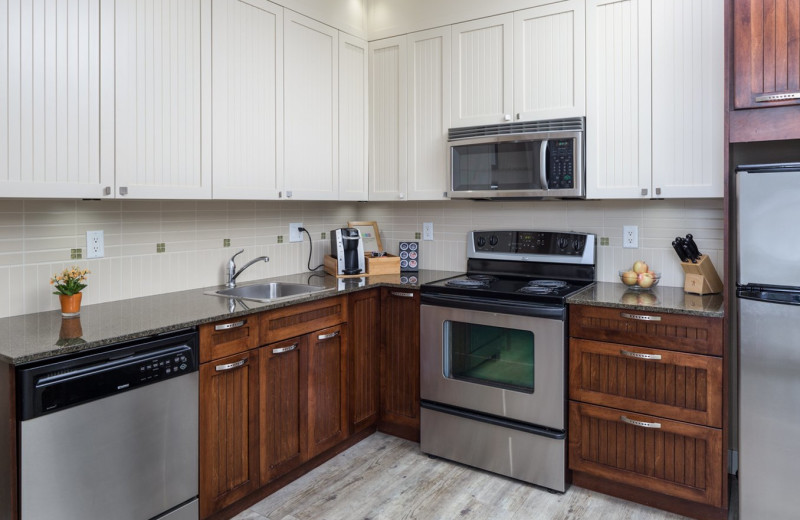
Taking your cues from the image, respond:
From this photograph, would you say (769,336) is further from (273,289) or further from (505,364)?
(273,289)

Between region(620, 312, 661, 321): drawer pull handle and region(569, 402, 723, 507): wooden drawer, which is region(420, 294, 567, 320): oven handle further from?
region(569, 402, 723, 507): wooden drawer

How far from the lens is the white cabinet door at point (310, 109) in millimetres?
2928

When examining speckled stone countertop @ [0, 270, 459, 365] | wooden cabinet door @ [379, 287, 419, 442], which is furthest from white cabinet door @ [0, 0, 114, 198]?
wooden cabinet door @ [379, 287, 419, 442]

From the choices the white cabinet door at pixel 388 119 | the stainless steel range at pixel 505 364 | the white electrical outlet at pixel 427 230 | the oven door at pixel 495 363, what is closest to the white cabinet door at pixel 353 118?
the white cabinet door at pixel 388 119

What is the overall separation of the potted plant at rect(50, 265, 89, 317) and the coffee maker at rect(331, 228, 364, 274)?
1.38m

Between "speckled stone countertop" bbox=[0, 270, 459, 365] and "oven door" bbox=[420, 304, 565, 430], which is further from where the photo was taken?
"oven door" bbox=[420, 304, 565, 430]

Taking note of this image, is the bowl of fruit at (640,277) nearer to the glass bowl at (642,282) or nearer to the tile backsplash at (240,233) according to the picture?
the glass bowl at (642,282)

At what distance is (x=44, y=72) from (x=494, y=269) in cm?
240

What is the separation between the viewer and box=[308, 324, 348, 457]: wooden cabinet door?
2.71 metres

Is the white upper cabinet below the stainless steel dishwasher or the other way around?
the other way around

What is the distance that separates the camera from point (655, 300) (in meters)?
2.44

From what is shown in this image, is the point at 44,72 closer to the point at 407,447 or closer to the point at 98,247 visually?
the point at 98,247

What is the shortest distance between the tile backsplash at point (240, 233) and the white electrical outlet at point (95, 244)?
22 millimetres

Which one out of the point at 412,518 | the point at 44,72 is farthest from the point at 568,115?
the point at 44,72
